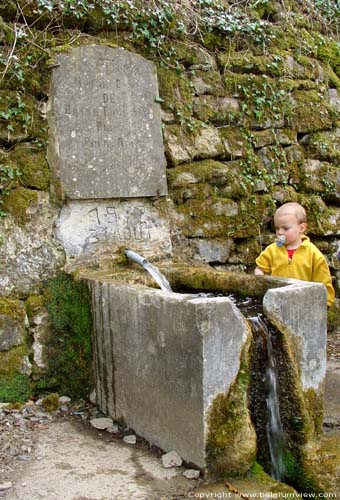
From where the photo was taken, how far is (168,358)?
9.55 feet

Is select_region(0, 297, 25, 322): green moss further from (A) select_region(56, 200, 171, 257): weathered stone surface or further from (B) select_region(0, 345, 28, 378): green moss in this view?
(A) select_region(56, 200, 171, 257): weathered stone surface

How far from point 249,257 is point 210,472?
2358mm

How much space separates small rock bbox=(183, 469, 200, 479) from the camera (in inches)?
108

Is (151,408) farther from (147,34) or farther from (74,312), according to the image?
(147,34)

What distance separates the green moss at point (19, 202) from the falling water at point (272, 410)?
64.4 inches

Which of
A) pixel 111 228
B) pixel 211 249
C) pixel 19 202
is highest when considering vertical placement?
pixel 19 202

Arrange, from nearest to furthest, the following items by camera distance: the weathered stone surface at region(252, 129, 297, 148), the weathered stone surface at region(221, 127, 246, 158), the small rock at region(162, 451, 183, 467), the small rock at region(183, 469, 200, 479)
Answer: the small rock at region(183, 469, 200, 479)
the small rock at region(162, 451, 183, 467)
the weathered stone surface at region(221, 127, 246, 158)
the weathered stone surface at region(252, 129, 297, 148)

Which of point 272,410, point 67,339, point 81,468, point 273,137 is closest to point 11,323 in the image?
point 67,339

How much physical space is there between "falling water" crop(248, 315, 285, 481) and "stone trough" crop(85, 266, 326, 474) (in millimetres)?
88

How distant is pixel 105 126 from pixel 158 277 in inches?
43.6

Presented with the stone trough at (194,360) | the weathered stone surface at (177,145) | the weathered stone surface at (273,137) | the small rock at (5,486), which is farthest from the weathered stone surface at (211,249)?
the small rock at (5,486)

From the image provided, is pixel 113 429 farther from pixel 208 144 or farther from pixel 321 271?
pixel 208 144

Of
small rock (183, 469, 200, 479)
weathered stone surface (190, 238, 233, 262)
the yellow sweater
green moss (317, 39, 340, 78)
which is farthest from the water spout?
green moss (317, 39, 340, 78)

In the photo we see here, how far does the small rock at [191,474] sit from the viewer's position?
8.97 feet
